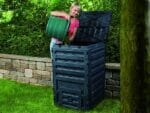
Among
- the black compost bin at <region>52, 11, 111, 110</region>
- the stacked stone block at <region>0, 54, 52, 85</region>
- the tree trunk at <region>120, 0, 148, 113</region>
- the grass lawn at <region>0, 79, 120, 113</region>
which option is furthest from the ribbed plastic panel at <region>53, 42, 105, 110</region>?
the tree trunk at <region>120, 0, 148, 113</region>

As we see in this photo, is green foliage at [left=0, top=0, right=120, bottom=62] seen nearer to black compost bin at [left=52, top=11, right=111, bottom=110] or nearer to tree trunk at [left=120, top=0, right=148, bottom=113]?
black compost bin at [left=52, top=11, right=111, bottom=110]

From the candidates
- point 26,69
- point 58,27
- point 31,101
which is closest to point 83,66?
point 58,27

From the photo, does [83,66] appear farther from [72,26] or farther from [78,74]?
[72,26]

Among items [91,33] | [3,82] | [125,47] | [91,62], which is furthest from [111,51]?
[125,47]

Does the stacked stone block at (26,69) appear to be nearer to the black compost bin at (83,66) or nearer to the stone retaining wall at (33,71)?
the stone retaining wall at (33,71)

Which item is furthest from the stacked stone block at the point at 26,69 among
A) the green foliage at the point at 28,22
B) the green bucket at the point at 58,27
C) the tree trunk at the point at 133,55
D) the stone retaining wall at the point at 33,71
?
the tree trunk at the point at 133,55

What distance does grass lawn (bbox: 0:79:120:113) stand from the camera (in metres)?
6.63

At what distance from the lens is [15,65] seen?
Answer: 27.8 ft

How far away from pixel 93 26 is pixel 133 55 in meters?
3.21

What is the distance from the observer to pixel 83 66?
616cm

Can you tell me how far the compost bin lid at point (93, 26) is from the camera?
671cm

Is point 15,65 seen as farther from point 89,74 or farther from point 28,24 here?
point 89,74

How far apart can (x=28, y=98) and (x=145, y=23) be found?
4414 millimetres

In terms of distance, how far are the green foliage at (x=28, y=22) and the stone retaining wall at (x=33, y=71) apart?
0.33 m
